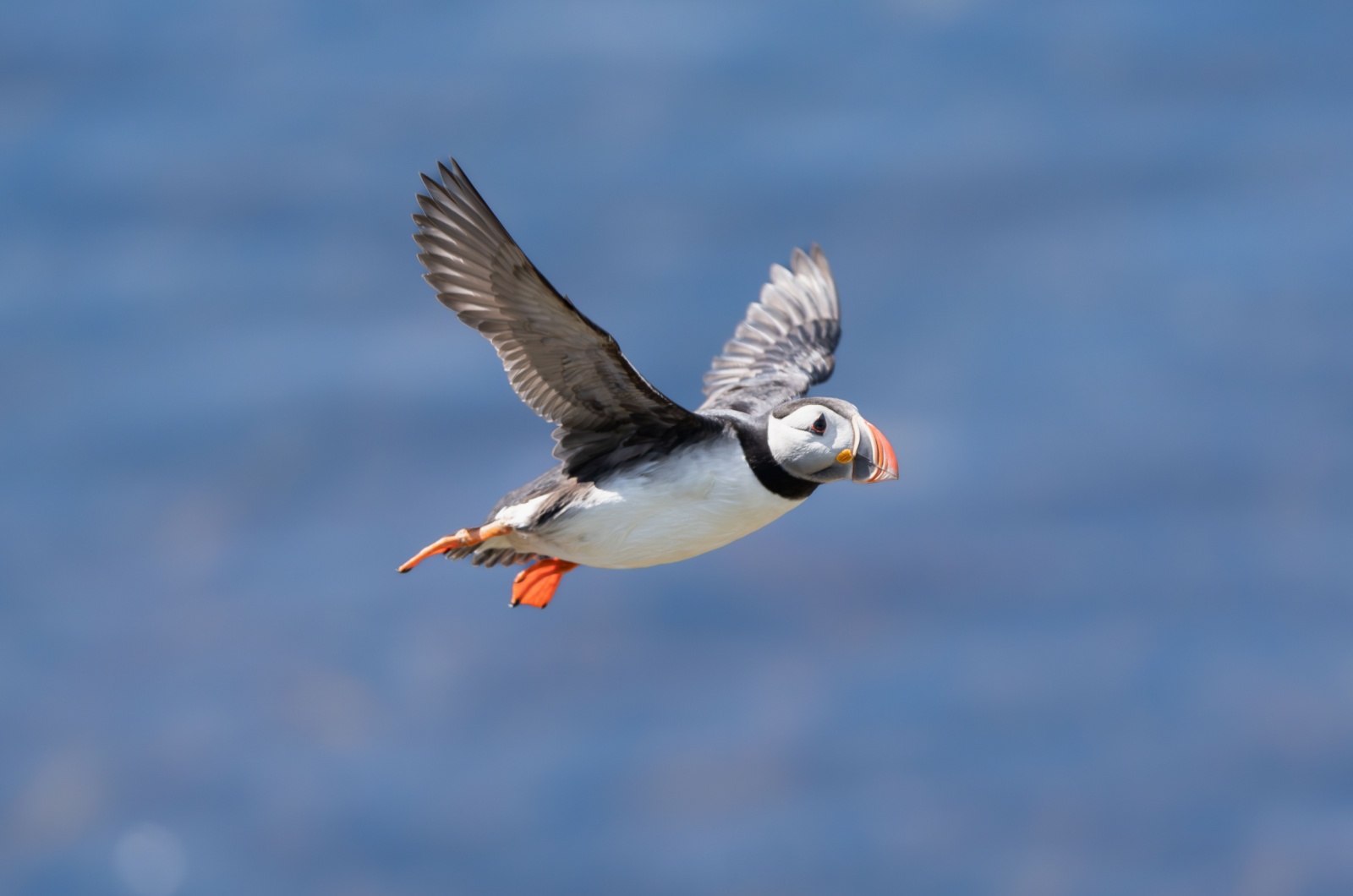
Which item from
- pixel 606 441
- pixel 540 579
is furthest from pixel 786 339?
pixel 606 441

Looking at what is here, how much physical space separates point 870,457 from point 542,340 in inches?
66.2

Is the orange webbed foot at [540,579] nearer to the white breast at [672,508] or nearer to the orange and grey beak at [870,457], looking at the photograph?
the white breast at [672,508]

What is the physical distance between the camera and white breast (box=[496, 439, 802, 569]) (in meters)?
9.09

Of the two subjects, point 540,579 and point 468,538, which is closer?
point 468,538

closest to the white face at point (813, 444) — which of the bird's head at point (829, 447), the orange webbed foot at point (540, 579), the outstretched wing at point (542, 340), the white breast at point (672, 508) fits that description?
the bird's head at point (829, 447)

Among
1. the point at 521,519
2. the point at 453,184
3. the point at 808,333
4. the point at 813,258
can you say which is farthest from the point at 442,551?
the point at 813,258

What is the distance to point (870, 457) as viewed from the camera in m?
9.05

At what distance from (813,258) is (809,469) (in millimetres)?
4682

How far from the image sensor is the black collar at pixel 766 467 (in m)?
9.10

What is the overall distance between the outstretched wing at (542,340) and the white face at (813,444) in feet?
1.32

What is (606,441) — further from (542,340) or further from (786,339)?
(786,339)

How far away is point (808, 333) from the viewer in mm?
12734

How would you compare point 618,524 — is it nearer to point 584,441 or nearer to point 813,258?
point 584,441

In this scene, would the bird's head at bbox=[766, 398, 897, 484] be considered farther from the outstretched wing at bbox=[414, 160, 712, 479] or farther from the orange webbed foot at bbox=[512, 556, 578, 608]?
the orange webbed foot at bbox=[512, 556, 578, 608]
